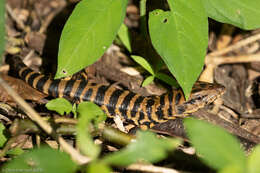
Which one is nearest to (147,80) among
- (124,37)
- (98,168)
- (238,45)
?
(124,37)

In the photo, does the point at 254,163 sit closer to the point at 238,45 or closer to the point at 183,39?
the point at 183,39

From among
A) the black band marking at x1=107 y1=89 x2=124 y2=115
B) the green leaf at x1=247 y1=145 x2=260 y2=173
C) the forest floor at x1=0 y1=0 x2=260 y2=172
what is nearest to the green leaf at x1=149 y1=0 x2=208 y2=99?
the green leaf at x1=247 y1=145 x2=260 y2=173

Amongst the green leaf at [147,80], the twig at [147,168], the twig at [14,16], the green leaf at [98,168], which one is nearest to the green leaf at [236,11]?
the green leaf at [147,80]

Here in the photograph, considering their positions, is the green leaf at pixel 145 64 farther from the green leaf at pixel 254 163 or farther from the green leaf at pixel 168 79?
the green leaf at pixel 254 163

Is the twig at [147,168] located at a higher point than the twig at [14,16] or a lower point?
lower

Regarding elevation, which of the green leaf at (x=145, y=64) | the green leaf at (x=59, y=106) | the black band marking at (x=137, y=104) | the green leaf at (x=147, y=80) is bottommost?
the black band marking at (x=137, y=104)

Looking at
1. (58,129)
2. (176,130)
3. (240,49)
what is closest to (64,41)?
(58,129)
